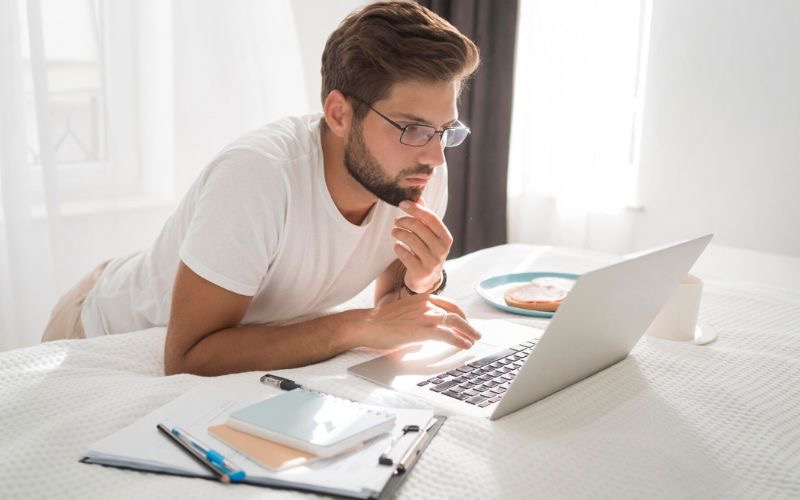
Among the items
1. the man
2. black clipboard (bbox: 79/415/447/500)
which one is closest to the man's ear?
the man

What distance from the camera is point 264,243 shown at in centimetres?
146

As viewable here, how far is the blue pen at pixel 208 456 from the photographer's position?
2.93ft

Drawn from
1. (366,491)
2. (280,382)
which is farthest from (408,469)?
(280,382)

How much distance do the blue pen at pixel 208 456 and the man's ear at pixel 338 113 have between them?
820 millimetres

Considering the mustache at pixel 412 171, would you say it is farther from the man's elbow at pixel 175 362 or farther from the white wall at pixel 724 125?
the white wall at pixel 724 125

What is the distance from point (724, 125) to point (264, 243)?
2.15 metres

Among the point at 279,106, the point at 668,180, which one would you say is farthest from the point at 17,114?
the point at 668,180

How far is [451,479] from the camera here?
0.92 metres

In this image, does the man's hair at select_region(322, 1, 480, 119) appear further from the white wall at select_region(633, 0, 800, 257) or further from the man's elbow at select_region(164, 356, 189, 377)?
the white wall at select_region(633, 0, 800, 257)

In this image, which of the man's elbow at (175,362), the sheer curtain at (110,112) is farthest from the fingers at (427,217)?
the sheer curtain at (110,112)

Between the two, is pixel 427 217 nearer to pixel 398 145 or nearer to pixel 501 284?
pixel 398 145

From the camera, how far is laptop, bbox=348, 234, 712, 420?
1.06 m

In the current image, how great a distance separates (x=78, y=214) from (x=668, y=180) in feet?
7.42

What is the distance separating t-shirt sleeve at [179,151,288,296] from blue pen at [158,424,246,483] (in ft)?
1.46
